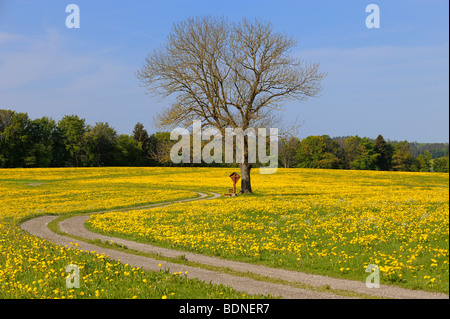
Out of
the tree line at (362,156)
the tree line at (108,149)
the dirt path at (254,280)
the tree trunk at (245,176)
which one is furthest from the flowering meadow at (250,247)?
the tree line at (362,156)

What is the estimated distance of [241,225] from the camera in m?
22.8

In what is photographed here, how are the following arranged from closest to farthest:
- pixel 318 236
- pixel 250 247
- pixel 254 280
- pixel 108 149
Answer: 1. pixel 254 280
2. pixel 250 247
3. pixel 318 236
4. pixel 108 149

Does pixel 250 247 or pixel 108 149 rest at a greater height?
pixel 108 149

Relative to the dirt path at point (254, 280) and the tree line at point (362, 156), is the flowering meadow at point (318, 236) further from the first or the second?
the tree line at point (362, 156)

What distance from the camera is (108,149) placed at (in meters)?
130

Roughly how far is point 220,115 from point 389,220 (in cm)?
2433

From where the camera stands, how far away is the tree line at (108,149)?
110m

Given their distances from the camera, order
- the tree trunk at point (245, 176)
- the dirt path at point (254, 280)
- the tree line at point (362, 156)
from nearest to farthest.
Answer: the dirt path at point (254, 280)
the tree trunk at point (245, 176)
the tree line at point (362, 156)

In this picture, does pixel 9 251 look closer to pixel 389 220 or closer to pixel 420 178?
pixel 389 220

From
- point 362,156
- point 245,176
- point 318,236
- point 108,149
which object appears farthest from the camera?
point 362,156

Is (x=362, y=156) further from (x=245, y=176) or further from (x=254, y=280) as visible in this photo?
(x=254, y=280)

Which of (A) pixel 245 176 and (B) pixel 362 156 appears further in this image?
(B) pixel 362 156

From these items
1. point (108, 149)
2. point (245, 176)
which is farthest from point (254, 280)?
point (108, 149)
